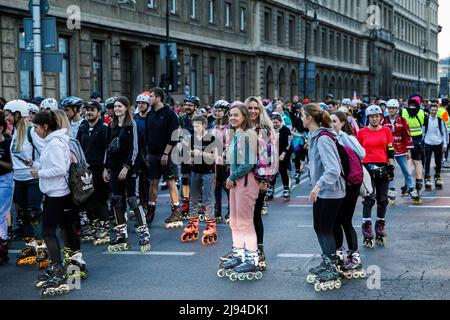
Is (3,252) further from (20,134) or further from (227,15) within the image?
(227,15)

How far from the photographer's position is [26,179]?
8695 mm

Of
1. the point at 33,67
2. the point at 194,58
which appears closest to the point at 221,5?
the point at 194,58

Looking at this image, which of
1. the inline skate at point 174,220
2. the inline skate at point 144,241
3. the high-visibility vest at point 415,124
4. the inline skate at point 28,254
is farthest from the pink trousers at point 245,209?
the high-visibility vest at point 415,124

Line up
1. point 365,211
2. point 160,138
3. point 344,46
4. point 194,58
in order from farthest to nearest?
point 344,46
point 194,58
point 160,138
point 365,211

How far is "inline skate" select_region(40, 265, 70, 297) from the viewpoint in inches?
274

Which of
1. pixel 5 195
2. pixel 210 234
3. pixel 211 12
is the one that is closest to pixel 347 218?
pixel 210 234

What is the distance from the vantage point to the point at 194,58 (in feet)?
117

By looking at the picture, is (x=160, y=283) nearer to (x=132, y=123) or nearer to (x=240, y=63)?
(x=132, y=123)

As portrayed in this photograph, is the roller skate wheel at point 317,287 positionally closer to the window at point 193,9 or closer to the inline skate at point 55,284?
the inline skate at point 55,284

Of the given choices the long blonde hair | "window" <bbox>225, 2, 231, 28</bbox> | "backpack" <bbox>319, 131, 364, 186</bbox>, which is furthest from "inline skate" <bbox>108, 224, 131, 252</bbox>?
"window" <bbox>225, 2, 231, 28</bbox>

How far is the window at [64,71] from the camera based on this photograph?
80.7 feet

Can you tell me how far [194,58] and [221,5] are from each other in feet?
14.2

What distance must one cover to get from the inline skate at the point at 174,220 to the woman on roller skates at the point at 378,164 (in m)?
3.11
